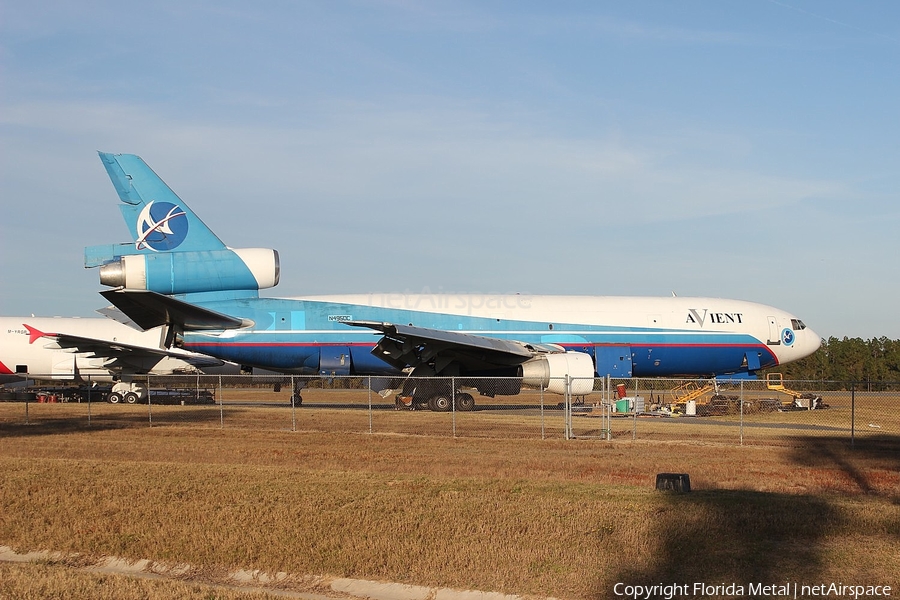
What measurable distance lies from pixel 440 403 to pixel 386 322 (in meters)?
3.65

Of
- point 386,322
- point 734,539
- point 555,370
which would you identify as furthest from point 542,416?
point 386,322

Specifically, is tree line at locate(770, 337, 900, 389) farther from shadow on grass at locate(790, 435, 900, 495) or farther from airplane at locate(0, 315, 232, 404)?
shadow on grass at locate(790, 435, 900, 495)

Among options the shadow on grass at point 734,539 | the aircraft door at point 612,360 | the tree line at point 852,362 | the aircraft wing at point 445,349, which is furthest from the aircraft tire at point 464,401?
the tree line at point 852,362

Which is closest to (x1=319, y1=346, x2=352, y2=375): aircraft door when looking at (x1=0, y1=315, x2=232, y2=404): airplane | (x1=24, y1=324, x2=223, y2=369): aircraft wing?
(x1=24, y1=324, x2=223, y2=369): aircraft wing

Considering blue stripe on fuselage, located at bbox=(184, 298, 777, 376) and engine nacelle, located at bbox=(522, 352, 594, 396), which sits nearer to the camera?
engine nacelle, located at bbox=(522, 352, 594, 396)

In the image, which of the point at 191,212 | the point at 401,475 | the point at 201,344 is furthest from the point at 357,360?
the point at 401,475

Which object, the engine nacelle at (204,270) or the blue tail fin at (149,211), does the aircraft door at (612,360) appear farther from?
the blue tail fin at (149,211)

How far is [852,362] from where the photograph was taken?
84750mm

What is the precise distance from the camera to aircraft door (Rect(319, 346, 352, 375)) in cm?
3000

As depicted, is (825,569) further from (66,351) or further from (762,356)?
(66,351)

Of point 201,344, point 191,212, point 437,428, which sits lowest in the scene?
point 437,428

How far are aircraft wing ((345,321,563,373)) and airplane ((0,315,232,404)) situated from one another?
52.1 ft

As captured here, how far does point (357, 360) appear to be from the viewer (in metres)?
30.2

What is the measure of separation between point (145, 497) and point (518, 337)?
69.4ft
